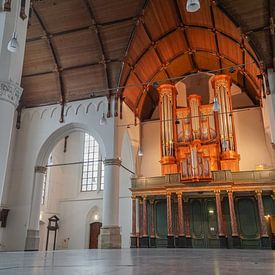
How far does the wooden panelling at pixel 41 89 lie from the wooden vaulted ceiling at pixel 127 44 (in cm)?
5

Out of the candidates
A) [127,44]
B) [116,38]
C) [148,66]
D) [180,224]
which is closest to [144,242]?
[180,224]

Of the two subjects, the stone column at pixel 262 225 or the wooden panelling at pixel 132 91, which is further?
the wooden panelling at pixel 132 91

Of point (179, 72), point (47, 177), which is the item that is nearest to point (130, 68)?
point (179, 72)

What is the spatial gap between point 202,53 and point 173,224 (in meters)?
9.82

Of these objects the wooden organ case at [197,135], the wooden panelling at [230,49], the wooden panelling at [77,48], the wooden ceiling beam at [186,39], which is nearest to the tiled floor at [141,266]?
the wooden organ case at [197,135]

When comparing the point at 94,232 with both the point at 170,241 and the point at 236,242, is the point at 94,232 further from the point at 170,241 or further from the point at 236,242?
the point at 236,242

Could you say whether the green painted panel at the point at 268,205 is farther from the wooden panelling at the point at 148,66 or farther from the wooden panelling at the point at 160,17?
the wooden panelling at the point at 160,17

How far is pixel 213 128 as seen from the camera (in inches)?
667

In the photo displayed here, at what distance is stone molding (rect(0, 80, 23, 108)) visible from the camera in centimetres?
734

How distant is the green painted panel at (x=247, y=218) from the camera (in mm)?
15297

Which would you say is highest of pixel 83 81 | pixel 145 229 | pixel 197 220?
pixel 83 81

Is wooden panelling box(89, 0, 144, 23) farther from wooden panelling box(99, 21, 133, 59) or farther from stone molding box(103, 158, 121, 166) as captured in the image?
stone molding box(103, 158, 121, 166)

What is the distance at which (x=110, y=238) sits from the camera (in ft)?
44.7

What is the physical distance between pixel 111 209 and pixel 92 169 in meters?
8.97
